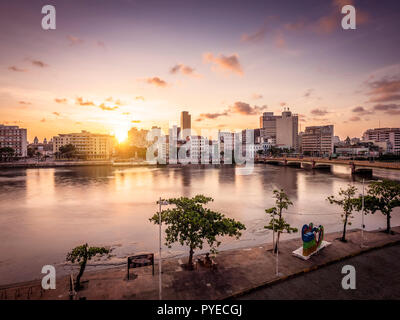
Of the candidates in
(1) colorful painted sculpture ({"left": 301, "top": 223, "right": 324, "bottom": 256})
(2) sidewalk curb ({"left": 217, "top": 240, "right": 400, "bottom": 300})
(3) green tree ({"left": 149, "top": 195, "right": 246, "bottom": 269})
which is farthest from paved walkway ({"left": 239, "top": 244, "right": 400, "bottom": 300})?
(3) green tree ({"left": 149, "top": 195, "right": 246, "bottom": 269})

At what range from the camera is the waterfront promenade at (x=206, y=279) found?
46.3 feet

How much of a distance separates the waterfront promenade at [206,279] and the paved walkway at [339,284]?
0.81ft

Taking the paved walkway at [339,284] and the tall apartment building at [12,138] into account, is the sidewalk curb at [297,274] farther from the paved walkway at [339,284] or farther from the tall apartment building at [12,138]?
the tall apartment building at [12,138]

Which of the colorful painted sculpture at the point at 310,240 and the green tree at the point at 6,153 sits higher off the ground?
the green tree at the point at 6,153

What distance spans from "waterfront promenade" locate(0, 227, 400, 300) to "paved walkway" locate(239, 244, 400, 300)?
0.25 meters

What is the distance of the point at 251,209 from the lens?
148 feet

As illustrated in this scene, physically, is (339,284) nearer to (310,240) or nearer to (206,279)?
(310,240)

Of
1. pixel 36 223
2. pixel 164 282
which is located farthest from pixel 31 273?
pixel 36 223

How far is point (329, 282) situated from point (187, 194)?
5066 centimetres

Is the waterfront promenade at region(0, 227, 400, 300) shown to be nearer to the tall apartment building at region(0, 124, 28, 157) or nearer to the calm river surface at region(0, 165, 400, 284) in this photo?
the calm river surface at region(0, 165, 400, 284)

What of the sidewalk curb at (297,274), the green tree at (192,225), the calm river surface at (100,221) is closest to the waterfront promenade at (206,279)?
the sidewalk curb at (297,274)

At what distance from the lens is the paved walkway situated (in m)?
14.1

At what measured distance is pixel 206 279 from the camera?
15.8m
